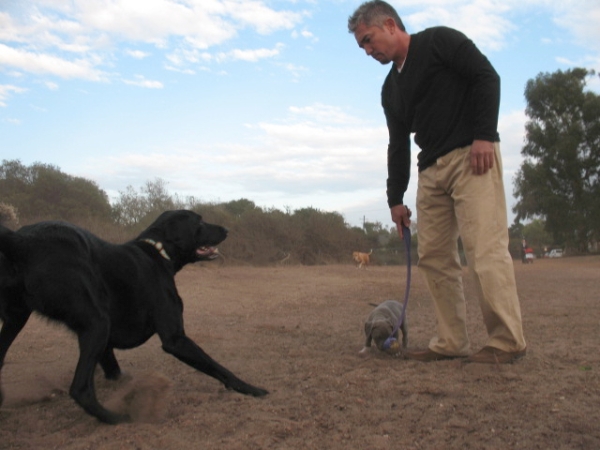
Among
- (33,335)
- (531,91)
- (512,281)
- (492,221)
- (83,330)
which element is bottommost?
(33,335)

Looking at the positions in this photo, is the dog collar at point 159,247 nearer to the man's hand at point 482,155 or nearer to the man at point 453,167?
the man at point 453,167

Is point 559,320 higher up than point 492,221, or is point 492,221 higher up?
point 492,221

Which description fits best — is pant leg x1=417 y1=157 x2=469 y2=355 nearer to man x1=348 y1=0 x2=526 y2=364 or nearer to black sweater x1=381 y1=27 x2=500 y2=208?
man x1=348 y1=0 x2=526 y2=364

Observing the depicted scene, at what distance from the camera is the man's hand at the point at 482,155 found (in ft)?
13.5

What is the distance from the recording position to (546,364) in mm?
4172

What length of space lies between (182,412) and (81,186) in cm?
1866

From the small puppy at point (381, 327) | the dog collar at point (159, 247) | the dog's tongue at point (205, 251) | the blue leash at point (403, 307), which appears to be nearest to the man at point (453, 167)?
the blue leash at point (403, 307)

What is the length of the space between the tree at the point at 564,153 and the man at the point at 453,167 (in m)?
34.0

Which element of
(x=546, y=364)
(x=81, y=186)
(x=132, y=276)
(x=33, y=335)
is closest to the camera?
(x=132, y=276)

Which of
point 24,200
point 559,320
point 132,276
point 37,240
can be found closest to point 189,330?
point 132,276

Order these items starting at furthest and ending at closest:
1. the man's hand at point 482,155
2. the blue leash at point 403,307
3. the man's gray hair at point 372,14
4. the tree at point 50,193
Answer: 1. the tree at point 50,193
2. the blue leash at point 403,307
3. the man's gray hair at point 372,14
4. the man's hand at point 482,155

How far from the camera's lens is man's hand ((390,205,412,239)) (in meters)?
5.11

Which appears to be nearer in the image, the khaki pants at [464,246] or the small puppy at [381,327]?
the khaki pants at [464,246]

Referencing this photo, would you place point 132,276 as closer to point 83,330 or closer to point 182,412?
point 83,330
